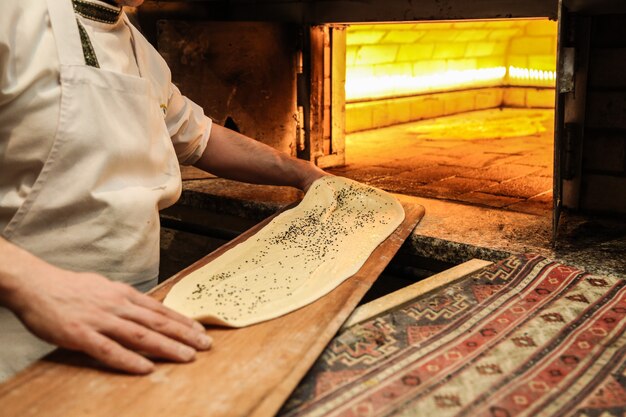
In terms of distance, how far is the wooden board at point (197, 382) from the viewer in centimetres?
104

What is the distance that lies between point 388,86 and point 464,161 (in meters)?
2.05

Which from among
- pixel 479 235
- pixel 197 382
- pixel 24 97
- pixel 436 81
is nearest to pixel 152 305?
pixel 197 382

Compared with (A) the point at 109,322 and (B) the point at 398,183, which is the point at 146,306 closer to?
(A) the point at 109,322

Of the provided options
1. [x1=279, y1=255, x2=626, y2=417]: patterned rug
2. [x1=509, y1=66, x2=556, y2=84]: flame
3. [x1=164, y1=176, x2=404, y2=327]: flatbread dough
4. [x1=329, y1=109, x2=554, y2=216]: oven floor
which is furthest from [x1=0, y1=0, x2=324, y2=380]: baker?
[x1=509, y1=66, x2=556, y2=84]: flame

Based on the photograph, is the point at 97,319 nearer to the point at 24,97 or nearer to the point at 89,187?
the point at 89,187

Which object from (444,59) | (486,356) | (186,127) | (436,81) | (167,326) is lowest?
(486,356)

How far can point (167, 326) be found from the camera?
1.19 metres

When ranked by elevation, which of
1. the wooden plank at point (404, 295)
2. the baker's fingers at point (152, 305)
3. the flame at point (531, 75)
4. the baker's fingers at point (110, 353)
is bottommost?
the wooden plank at point (404, 295)

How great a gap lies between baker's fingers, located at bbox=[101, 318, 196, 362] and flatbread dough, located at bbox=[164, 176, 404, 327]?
16cm

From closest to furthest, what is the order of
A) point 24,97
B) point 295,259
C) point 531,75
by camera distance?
point 24,97, point 295,259, point 531,75

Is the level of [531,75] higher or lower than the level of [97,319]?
higher

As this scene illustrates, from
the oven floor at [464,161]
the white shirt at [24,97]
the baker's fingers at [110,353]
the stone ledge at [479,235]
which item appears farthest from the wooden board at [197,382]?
the oven floor at [464,161]

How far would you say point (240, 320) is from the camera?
137 centimetres

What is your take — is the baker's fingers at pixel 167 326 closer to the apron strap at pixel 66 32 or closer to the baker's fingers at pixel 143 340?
the baker's fingers at pixel 143 340
